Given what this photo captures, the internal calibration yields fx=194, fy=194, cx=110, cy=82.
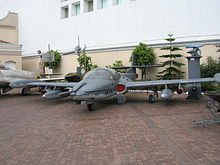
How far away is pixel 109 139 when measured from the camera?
5191 mm

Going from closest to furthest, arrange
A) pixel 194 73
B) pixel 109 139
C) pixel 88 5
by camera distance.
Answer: pixel 109 139, pixel 194 73, pixel 88 5

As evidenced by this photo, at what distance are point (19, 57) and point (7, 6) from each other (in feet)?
49.2

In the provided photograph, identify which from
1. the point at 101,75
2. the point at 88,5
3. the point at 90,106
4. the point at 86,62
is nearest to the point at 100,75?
the point at 101,75

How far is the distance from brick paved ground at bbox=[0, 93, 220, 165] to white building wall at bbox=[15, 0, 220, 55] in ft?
35.3

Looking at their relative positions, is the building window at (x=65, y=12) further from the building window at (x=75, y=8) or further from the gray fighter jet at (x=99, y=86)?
the gray fighter jet at (x=99, y=86)

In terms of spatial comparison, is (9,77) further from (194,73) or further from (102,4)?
(102,4)

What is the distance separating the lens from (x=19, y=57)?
25.4m

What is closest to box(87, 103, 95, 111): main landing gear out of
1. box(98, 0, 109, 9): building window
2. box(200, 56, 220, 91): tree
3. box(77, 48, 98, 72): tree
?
box(200, 56, 220, 91): tree

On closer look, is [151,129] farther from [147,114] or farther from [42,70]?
[42,70]

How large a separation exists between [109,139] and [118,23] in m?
16.9

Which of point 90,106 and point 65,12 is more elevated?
point 65,12

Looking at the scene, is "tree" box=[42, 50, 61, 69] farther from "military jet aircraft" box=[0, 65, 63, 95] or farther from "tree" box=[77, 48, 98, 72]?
"military jet aircraft" box=[0, 65, 63, 95]

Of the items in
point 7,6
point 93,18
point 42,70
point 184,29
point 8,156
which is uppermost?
point 7,6

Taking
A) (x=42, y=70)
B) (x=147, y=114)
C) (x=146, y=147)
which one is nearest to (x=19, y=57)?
(x=42, y=70)
